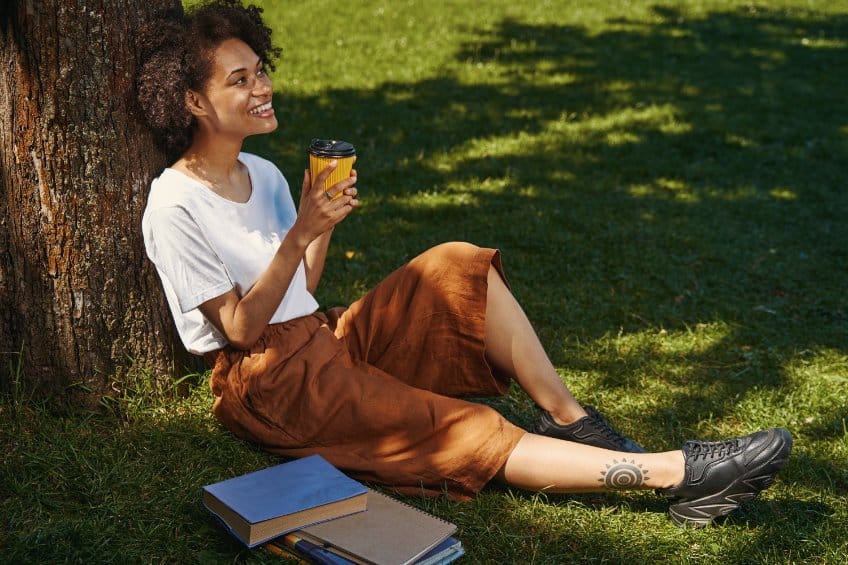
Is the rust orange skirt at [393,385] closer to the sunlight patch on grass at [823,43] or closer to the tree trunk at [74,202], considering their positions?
the tree trunk at [74,202]

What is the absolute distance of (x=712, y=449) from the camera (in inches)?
121

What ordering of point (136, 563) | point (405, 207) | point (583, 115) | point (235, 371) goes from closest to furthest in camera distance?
point (136, 563), point (235, 371), point (405, 207), point (583, 115)

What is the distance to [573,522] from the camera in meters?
3.16

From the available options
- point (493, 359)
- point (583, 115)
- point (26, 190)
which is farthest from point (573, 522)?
point (583, 115)

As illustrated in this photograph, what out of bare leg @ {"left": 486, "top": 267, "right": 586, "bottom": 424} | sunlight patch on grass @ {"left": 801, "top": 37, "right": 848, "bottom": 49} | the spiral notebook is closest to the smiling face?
bare leg @ {"left": 486, "top": 267, "right": 586, "bottom": 424}

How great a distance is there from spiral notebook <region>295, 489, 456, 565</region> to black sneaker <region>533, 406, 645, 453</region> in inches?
24.7

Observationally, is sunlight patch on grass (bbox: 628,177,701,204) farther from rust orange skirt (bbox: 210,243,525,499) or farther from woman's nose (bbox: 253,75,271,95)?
woman's nose (bbox: 253,75,271,95)

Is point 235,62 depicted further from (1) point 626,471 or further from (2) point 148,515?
(1) point 626,471

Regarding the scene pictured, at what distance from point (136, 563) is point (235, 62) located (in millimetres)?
1578

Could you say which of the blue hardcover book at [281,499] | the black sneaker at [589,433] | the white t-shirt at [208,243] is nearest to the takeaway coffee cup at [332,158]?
the white t-shirt at [208,243]

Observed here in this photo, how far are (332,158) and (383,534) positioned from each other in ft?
3.70

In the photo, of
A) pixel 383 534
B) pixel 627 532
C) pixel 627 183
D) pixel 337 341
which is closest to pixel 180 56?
pixel 337 341

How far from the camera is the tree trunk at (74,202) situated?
3.23m

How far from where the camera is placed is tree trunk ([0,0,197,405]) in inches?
127
